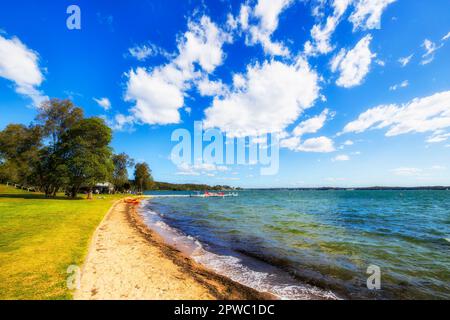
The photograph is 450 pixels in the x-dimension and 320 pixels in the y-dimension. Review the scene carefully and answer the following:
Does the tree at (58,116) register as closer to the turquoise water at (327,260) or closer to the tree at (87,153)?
the tree at (87,153)

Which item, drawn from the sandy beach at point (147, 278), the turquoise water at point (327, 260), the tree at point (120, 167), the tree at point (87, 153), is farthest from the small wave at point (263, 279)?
the tree at point (120, 167)

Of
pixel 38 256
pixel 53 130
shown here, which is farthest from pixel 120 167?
pixel 38 256

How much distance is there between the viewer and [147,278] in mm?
7719

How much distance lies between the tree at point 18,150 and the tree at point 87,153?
1165cm

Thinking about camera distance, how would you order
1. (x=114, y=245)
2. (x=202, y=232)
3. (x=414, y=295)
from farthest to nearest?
(x=202, y=232) → (x=114, y=245) → (x=414, y=295)

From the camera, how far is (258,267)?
1043 centimetres

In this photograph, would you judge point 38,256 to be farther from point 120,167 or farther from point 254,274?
point 120,167

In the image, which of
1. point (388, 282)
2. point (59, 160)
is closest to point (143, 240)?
point (388, 282)

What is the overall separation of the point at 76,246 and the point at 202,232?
10515mm

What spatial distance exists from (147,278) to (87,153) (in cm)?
3607

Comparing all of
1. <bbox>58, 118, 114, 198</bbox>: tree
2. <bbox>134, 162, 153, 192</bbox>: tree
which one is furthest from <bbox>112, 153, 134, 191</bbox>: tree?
<bbox>58, 118, 114, 198</bbox>: tree

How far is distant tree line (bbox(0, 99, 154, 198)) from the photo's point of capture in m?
34.9
